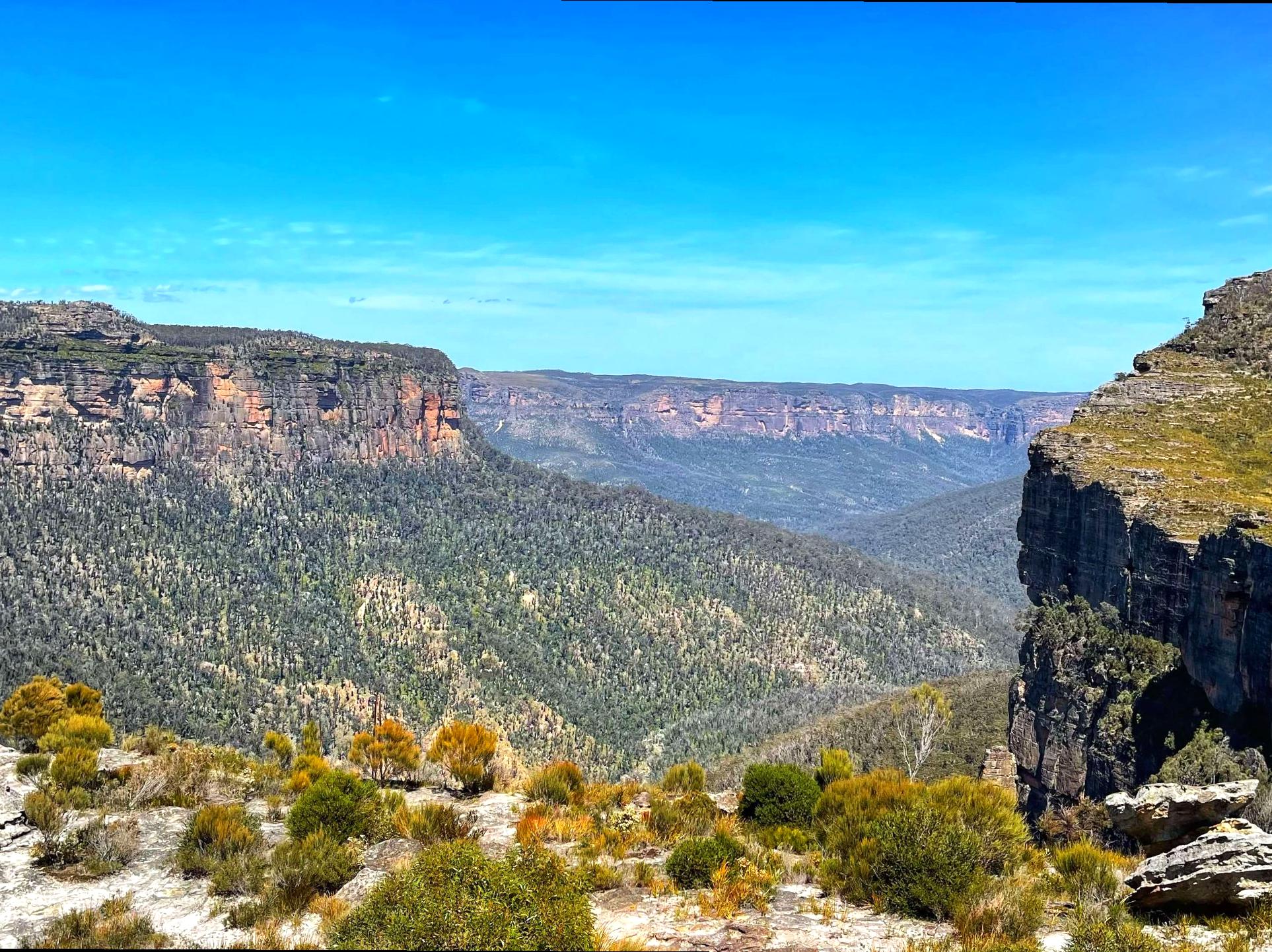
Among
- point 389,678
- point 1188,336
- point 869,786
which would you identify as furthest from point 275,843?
Result: point 389,678

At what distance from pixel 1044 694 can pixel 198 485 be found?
116m

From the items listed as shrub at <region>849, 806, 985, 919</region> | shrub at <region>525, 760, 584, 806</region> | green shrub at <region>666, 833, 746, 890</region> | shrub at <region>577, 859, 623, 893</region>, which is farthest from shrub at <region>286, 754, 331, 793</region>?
shrub at <region>849, 806, 985, 919</region>

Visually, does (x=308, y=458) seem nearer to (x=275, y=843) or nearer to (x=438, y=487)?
(x=438, y=487)

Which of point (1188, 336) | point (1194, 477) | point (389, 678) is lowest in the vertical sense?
point (389, 678)

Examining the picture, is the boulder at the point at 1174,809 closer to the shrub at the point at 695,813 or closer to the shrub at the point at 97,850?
the shrub at the point at 695,813

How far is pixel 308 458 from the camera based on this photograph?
140m

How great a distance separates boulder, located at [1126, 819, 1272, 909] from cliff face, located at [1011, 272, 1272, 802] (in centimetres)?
1448

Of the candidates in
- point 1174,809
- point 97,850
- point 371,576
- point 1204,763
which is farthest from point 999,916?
point 371,576

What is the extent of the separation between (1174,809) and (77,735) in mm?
21586

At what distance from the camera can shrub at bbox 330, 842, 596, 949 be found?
9.29m

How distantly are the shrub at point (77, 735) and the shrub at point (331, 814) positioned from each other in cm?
659

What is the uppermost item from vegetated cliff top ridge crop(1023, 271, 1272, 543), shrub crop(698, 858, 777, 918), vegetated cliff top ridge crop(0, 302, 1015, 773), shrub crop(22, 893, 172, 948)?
vegetated cliff top ridge crop(1023, 271, 1272, 543)

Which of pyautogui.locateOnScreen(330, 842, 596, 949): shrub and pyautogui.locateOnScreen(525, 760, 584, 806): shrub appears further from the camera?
pyautogui.locateOnScreen(525, 760, 584, 806): shrub

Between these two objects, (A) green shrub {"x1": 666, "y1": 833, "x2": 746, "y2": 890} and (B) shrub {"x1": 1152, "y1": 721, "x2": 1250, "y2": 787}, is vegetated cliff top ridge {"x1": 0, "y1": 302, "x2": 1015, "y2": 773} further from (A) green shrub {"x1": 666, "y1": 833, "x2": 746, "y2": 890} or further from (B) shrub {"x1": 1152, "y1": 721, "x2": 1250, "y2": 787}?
(A) green shrub {"x1": 666, "y1": 833, "x2": 746, "y2": 890}
